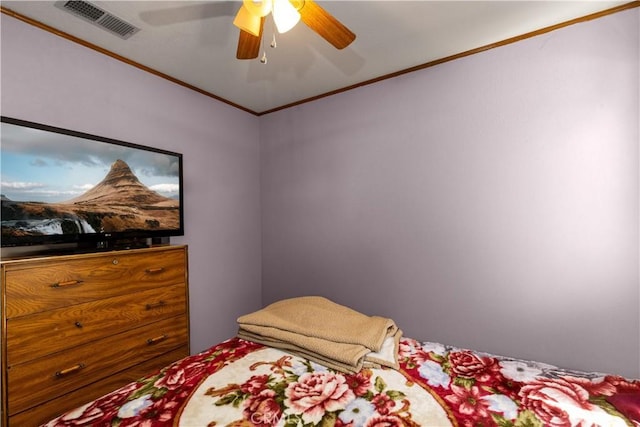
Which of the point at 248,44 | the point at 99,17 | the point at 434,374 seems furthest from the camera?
the point at 99,17

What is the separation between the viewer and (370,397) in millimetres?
1164

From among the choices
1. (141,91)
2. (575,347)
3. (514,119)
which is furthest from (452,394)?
(141,91)

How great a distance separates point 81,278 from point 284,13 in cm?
173

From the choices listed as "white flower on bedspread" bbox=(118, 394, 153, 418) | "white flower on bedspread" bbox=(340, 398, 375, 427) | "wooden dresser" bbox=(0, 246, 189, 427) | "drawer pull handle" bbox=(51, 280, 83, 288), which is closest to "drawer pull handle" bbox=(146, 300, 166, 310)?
"wooden dresser" bbox=(0, 246, 189, 427)

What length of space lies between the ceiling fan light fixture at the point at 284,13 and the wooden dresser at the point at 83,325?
5.22 ft

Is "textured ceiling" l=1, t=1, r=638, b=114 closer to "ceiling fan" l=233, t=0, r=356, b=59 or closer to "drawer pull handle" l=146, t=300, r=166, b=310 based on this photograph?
"ceiling fan" l=233, t=0, r=356, b=59

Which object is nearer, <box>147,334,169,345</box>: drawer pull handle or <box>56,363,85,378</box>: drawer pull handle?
<box>56,363,85,378</box>: drawer pull handle

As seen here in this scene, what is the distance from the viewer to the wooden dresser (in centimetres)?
144

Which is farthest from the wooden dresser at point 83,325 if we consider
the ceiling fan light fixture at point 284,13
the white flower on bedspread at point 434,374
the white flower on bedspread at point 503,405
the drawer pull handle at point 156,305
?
the white flower on bedspread at point 503,405

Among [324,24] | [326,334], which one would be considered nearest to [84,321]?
[326,334]

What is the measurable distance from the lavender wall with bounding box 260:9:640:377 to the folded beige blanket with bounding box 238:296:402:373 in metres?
0.88

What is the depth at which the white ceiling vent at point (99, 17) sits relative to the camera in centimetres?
168

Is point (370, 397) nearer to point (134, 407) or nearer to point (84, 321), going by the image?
point (134, 407)

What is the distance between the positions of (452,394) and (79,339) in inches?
75.1
